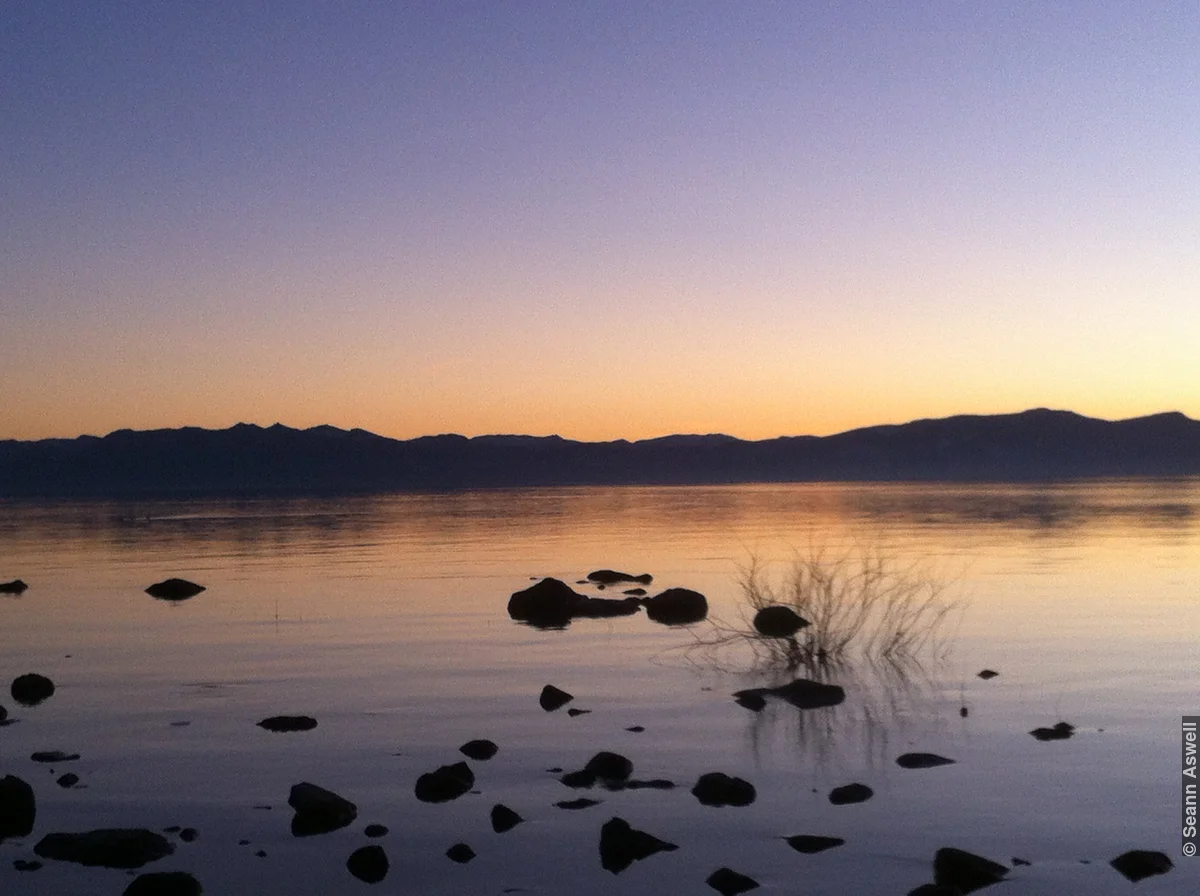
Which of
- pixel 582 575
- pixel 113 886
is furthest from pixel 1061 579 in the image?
pixel 113 886

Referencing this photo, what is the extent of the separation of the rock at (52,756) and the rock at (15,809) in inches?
131

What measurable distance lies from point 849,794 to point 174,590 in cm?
2913

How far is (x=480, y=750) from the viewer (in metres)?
16.4

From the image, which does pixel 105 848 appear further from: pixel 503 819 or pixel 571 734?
pixel 571 734

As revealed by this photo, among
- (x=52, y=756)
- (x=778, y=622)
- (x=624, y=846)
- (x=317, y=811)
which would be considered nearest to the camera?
(x=624, y=846)

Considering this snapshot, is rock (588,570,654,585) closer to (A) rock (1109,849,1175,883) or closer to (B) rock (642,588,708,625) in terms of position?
(B) rock (642,588,708,625)

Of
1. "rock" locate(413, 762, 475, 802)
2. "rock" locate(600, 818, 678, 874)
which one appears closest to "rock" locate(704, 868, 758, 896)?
"rock" locate(600, 818, 678, 874)

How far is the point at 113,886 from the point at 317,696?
32.3 feet

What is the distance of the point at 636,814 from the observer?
13.6 metres

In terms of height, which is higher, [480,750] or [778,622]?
[778,622]

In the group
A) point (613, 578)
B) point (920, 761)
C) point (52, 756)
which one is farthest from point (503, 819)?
point (613, 578)

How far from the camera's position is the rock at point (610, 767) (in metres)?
15.0

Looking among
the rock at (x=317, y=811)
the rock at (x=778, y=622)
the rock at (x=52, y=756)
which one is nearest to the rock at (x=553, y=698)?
the rock at (x=317, y=811)

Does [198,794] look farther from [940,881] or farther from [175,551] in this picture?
[175,551]
